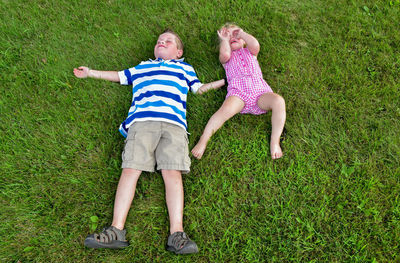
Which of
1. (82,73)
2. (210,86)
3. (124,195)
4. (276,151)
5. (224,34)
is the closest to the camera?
(124,195)

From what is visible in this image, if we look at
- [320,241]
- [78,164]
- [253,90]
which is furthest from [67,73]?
[320,241]

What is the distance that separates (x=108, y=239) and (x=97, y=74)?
2.03 meters

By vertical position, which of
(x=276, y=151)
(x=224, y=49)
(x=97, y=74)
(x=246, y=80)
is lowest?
(x=276, y=151)

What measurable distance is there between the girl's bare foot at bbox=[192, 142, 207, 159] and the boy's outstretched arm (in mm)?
1393

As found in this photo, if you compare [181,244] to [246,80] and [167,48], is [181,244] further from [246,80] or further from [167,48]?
[167,48]

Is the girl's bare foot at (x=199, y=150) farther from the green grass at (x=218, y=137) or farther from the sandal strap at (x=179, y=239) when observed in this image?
the sandal strap at (x=179, y=239)

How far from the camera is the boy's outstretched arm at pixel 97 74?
3336mm

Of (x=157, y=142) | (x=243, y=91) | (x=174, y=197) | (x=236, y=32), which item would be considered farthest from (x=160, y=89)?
(x=236, y=32)

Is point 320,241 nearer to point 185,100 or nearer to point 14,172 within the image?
point 185,100

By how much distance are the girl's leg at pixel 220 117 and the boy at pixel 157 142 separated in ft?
0.68

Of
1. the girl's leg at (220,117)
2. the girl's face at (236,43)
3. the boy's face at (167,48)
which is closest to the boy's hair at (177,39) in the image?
the boy's face at (167,48)

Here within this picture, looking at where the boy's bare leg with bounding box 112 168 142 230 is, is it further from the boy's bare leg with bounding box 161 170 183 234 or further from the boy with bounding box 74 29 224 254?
the boy's bare leg with bounding box 161 170 183 234

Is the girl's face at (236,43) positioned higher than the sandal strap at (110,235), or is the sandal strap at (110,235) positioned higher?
the girl's face at (236,43)

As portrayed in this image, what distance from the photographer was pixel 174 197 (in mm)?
2584
